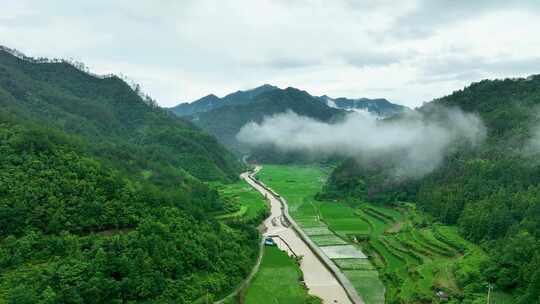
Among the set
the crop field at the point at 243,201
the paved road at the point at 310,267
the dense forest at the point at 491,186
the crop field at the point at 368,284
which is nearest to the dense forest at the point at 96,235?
the paved road at the point at 310,267

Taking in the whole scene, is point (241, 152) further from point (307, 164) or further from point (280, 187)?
point (280, 187)

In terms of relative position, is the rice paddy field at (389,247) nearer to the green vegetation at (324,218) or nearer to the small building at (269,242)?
the green vegetation at (324,218)

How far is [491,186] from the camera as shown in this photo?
5350 centimetres

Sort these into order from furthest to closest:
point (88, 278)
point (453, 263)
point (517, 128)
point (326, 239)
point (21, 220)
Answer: point (517, 128) < point (326, 239) < point (453, 263) < point (21, 220) < point (88, 278)

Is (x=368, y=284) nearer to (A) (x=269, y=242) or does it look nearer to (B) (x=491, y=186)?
(A) (x=269, y=242)

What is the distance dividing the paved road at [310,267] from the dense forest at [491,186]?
38.9 feet

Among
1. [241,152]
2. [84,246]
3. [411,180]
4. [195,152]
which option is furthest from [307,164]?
A: [84,246]

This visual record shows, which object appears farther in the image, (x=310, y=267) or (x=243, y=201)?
(x=243, y=201)

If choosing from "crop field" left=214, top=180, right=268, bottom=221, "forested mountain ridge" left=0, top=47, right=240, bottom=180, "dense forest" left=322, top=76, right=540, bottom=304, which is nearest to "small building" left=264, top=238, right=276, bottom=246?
"crop field" left=214, top=180, right=268, bottom=221

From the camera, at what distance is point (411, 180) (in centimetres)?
7319

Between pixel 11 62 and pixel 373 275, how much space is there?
96307 mm

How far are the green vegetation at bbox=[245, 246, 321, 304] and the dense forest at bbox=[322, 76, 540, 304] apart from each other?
15.1 m

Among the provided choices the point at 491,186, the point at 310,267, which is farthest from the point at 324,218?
the point at 491,186

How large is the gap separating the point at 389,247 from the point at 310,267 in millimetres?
10746
